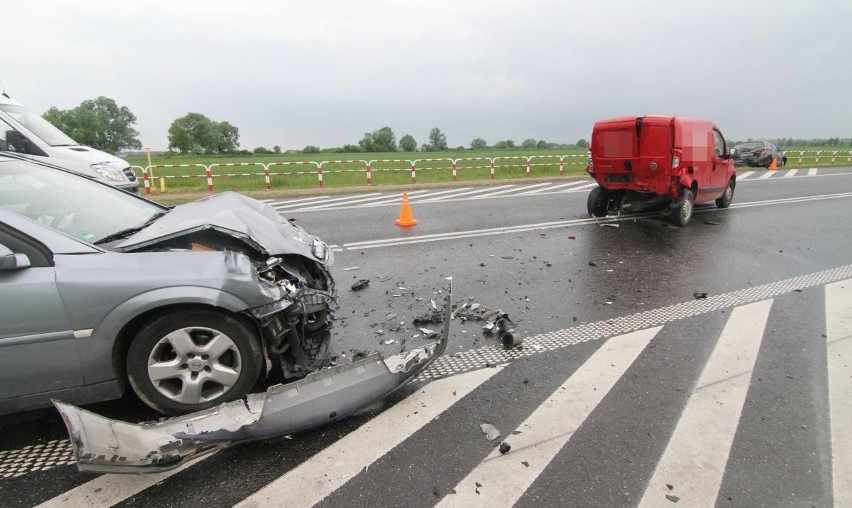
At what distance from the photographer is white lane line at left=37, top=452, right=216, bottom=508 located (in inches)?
86.0

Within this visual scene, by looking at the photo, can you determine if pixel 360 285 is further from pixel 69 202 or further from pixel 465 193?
pixel 465 193

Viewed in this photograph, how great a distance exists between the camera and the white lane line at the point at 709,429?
89.2 inches

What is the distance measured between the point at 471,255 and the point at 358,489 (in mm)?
4723

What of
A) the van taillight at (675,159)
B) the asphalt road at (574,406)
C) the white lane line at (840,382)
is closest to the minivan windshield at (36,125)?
the asphalt road at (574,406)

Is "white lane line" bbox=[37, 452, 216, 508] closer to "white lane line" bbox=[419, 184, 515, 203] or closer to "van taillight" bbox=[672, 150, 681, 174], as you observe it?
"van taillight" bbox=[672, 150, 681, 174]

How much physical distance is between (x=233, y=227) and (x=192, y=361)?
1.01 metres

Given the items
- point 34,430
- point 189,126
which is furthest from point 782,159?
point 189,126

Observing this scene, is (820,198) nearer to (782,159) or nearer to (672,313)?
(672,313)

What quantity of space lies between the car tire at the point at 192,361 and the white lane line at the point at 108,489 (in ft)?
1.42

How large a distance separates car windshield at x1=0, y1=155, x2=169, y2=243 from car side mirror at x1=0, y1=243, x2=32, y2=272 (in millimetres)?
334

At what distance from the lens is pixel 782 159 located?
86.7ft

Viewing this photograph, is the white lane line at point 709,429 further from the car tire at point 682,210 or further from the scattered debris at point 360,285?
the car tire at point 682,210

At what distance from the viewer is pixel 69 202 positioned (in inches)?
135

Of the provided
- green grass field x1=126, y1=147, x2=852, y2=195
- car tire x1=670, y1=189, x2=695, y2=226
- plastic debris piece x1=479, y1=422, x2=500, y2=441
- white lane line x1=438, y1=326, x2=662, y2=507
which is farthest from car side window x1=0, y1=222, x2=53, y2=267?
green grass field x1=126, y1=147, x2=852, y2=195
